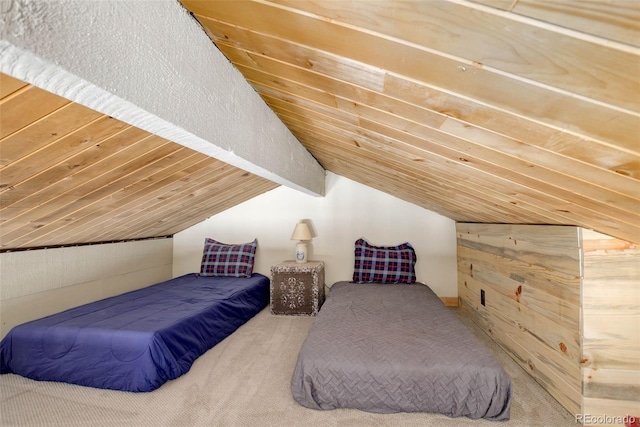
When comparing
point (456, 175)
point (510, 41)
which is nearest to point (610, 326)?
point (456, 175)

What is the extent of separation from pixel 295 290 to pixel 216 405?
166 cm

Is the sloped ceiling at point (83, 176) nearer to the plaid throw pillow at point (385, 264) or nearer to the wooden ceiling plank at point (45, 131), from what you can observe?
the wooden ceiling plank at point (45, 131)

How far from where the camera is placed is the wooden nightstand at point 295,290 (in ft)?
11.3

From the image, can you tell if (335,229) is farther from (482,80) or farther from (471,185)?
(482,80)

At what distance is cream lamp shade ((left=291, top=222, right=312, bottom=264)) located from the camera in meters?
3.69

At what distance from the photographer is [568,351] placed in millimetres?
1726

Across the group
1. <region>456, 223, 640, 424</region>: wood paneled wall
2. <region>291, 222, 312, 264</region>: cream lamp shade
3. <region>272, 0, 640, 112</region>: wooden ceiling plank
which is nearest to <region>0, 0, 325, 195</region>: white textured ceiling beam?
<region>272, 0, 640, 112</region>: wooden ceiling plank

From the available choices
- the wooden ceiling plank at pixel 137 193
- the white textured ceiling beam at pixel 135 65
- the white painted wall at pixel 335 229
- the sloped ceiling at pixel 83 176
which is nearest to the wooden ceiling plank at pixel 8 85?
the sloped ceiling at pixel 83 176

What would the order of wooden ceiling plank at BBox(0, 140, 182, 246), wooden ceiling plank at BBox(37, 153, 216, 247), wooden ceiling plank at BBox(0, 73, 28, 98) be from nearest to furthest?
wooden ceiling plank at BBox(0, 73, 28, 98) → wooden ceiling plank at BBox(0, 140, 182, 246) → wooden ceiling plank at BBox(37, 153, 216, 247)

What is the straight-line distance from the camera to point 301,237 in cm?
368

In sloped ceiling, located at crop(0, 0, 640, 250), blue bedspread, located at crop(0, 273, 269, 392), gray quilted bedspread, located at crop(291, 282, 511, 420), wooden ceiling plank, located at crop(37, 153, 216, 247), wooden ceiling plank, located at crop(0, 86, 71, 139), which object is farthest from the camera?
wooden ceiling plank, located at crop(37, 153, 216, 247)

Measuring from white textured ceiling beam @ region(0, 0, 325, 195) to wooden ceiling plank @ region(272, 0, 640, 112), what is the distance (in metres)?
0.35

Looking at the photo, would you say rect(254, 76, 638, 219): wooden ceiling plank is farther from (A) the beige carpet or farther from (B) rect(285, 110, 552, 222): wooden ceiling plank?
(A) the beige carpet

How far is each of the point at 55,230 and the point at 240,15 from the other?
8.03 feet
